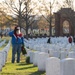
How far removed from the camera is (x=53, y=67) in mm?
9000

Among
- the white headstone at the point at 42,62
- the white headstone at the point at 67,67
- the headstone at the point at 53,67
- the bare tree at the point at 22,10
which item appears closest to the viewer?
the white headstone at the point at 67,67

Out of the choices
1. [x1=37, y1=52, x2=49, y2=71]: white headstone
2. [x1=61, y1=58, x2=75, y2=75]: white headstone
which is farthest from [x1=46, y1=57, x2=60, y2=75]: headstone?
[x1=37, y1=52, x2=49, y2=71]: white headstone

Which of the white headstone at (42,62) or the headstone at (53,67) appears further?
the white headstone at (42,62)

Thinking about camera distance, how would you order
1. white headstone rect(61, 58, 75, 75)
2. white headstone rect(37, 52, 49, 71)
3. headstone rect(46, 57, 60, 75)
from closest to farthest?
1. white headstone rect(61, 58, 75, 75)
2. headstone rect(46, 57, 60, 75)
3. white headstone rect(37, 52, 49, 71)

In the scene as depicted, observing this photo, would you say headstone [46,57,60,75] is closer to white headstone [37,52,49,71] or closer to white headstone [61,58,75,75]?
white headstone [61,58,75,75]

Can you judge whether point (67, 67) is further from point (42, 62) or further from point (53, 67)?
point (42, 62)

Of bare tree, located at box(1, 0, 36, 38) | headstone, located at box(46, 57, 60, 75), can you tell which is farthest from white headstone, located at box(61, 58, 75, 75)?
bare tree, located at box(1, 0, 36, 38)

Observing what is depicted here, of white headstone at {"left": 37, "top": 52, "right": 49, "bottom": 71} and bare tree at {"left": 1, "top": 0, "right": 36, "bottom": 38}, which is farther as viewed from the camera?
bare tree at {"left": 1, "top": 0, "right": 36, "bottom": 38}

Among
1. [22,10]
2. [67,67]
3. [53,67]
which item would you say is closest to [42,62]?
[53,67]

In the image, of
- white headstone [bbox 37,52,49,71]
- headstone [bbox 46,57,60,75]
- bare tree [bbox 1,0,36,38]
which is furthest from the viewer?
bare tree [bbox 1,0,36,38]

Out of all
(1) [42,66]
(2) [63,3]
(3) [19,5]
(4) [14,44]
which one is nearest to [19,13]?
(3) [19,5]

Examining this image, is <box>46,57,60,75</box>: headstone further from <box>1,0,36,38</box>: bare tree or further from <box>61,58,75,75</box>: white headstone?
<box>1,0,36,38</box>: bare tree

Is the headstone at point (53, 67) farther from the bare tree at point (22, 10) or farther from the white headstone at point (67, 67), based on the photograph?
the bare tree at point (22, 10)

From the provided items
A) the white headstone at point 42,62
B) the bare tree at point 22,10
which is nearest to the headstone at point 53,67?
the white headstone at point 42,62
